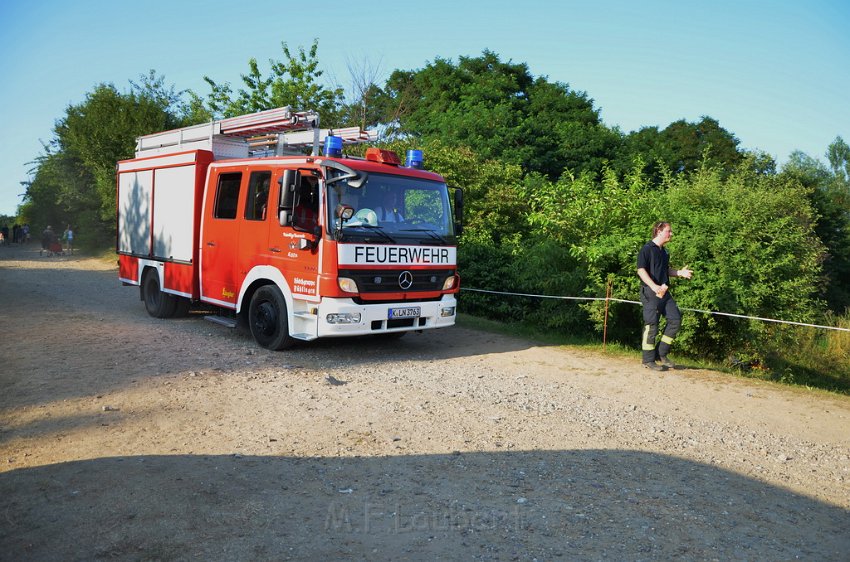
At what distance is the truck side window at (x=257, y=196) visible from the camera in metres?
9.28

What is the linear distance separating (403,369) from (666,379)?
3.35m

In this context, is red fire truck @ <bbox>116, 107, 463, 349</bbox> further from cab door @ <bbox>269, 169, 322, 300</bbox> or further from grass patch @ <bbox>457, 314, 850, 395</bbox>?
grass patch @ <bbox>457, 314, 850, 395</bbox>

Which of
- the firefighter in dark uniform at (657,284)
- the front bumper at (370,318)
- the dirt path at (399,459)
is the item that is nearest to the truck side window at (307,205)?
the front bumper at (370,318)

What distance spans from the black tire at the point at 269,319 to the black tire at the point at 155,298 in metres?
3.14

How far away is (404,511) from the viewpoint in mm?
4293

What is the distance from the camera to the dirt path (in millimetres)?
3916

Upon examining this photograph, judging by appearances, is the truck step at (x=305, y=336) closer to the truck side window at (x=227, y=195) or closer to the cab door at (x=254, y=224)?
the cab door at (x=254, y=224)

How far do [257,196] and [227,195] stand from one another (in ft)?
2.94

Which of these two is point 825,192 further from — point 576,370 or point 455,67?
point 576,370

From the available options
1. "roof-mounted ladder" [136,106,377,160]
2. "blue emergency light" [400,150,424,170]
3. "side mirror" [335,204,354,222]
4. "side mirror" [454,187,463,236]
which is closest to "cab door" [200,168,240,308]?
"roof-mounted ladder" [136,106,377,160]

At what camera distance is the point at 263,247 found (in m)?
9.33

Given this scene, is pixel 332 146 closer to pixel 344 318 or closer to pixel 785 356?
pixel 344 318

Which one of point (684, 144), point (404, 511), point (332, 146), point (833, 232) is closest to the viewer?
point (404, 511)

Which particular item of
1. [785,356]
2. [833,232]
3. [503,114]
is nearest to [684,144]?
[833,232]
